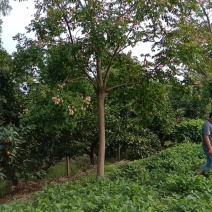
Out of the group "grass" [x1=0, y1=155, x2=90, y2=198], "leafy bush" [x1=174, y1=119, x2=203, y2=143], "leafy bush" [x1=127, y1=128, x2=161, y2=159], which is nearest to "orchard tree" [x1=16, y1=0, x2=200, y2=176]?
"grass" [x1=0, y1=155, x2=90, y2=198]

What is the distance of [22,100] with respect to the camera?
8.98m

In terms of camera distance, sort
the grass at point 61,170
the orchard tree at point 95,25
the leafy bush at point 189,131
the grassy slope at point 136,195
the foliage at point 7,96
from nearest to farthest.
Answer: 1. the grassy slope at point 136,195
2. the orchard tree at point 95,25
3. the foliage at point 7,96
4. the grass at point 61,170
5. the leafy bush at point 189,131

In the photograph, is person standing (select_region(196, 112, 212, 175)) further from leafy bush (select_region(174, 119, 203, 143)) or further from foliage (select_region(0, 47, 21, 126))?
leafy bush (select_region(174, 119, 203, 143))

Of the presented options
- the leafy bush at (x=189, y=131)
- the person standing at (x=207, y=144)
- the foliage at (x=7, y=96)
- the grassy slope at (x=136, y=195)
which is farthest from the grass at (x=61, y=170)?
the person standing at (x=207, y=144)

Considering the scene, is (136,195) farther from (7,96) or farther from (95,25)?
(7,96)

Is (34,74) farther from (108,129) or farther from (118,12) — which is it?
(108,129)

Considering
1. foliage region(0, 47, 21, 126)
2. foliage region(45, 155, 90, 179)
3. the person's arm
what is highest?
foliage region(0, 47, 21, 126)

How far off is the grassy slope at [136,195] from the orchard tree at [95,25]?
92.2 inches

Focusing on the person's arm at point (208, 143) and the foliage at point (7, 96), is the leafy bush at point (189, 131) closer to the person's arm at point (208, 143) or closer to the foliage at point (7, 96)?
the person's arm at point (208, 143)

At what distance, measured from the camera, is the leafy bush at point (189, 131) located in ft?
47.2

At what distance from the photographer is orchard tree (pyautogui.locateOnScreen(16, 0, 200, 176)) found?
6000mm

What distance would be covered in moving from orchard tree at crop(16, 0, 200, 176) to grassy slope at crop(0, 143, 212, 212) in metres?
2.34

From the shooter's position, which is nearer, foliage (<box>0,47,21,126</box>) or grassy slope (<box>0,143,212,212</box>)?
grassy slope (<box>0,143,212,212</box>)

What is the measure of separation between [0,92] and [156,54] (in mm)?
4031
